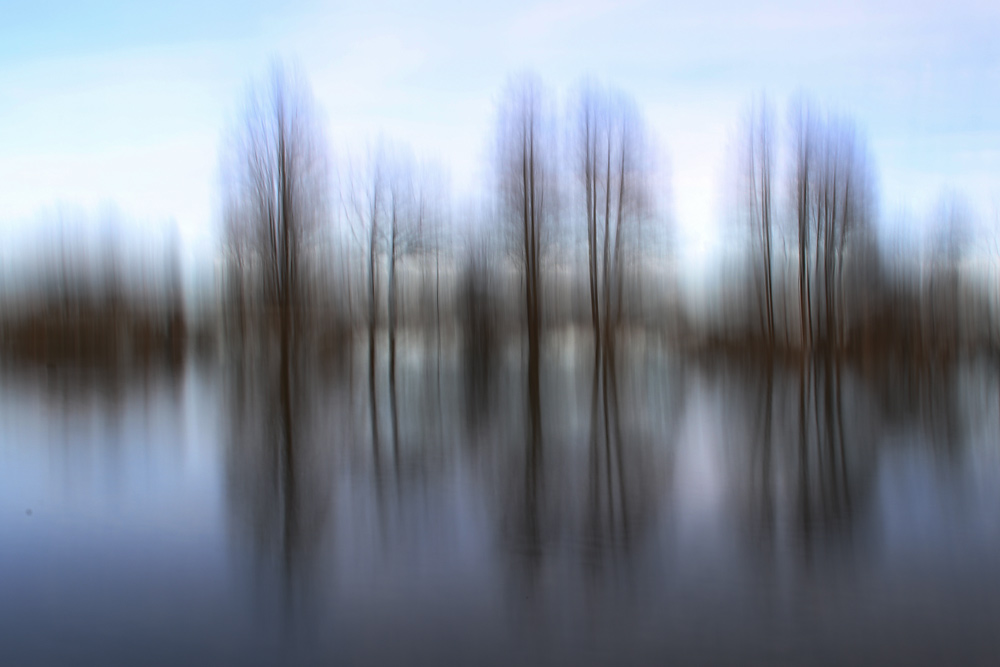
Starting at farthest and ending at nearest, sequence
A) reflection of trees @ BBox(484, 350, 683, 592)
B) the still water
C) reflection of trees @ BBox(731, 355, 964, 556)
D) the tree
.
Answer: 1. the tree
2. reflection of trees @ BBox(731, 355, 964, 556)
3. reflection of trees @ BBox(484, 350, 683, 592)
4. the still water

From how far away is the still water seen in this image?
241 centimetres

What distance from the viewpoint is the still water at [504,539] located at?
241 centimetres

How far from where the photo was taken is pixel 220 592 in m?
2.85

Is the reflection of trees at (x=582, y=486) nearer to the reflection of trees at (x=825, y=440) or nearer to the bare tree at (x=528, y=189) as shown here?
the reflection of trees at (x=825, y=440)

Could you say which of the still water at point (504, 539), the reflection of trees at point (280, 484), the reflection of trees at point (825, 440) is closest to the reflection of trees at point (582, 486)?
the still water at point (504, 539)

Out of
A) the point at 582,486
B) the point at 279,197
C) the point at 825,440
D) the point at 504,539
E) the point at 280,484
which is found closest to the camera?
the point at 504,539

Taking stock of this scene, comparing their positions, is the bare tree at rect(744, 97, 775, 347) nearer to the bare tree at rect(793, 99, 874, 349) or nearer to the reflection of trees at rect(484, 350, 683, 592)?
the bare tree at rect(793, 99, 874, 349)

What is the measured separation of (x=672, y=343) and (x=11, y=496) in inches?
702

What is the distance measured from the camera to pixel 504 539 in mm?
3486

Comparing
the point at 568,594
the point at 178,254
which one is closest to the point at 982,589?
the point at 568,594

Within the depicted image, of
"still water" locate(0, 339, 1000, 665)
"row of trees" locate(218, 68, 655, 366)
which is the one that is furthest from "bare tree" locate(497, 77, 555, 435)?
"still water" locate(0, 339, 1000, 665)

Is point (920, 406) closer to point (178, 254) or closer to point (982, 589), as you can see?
point (982, 589)

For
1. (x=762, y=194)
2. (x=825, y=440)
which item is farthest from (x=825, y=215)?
(x=825, y=440)

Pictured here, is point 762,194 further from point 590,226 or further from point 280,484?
point 280,484
